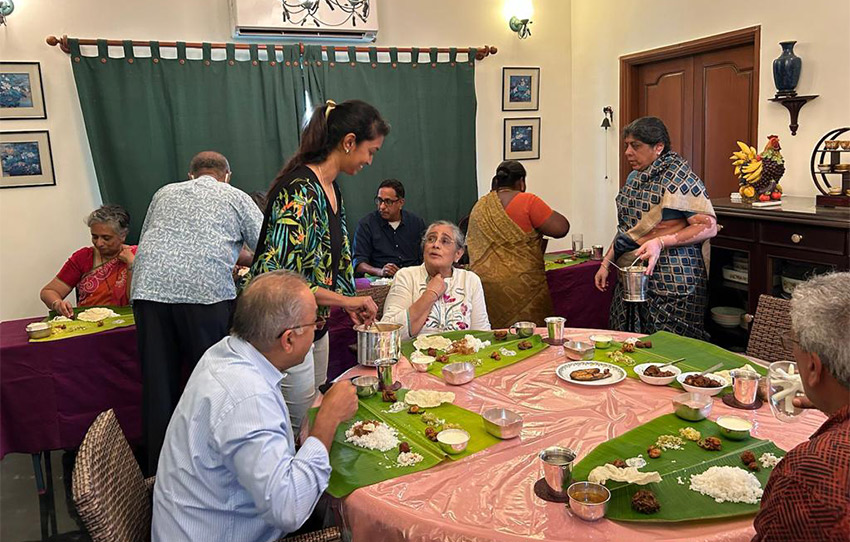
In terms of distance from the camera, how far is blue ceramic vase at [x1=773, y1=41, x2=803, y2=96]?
11.8 ft

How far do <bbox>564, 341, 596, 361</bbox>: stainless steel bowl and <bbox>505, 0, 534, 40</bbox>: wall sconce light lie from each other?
12.5 feet

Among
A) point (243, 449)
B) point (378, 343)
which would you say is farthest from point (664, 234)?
point (243, 449)

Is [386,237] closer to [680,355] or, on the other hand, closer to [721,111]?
[721,111]

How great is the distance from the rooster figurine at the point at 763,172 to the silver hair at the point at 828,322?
2.72 meters

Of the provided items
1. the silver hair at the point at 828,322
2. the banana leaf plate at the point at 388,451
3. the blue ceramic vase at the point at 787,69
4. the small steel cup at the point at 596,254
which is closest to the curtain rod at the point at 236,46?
the small steel cup at the point at 596,254

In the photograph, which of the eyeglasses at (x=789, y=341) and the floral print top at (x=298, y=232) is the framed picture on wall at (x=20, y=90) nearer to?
the floral print top at (x=298, y=232)

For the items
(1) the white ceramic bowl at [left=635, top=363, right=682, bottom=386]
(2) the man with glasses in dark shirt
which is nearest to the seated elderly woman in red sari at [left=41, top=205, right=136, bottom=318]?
(2) the man with glasses in dark shirt

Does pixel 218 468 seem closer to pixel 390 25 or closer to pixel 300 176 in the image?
pixel 300 176

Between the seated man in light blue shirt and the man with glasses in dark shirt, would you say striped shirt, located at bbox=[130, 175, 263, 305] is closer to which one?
the seated man in light blue shirt

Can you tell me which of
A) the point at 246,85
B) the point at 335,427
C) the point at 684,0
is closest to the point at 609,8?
the point at 684,0

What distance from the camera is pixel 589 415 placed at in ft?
5.78

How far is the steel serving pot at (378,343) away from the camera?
2.05 m

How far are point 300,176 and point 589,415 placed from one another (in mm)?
1131

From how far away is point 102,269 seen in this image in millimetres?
3381
